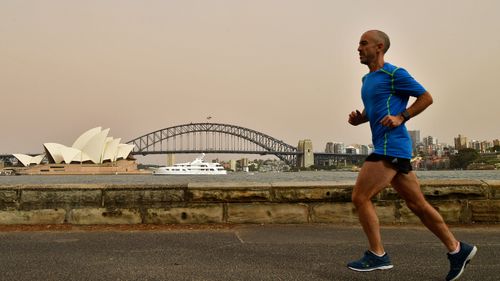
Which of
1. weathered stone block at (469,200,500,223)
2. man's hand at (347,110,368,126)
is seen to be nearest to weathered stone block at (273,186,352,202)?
weathered stone block at (469,200,500,223)

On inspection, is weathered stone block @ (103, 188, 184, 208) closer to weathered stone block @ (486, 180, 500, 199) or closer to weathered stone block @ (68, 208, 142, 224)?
weathered stone block @ (68, 208, 142, 224)

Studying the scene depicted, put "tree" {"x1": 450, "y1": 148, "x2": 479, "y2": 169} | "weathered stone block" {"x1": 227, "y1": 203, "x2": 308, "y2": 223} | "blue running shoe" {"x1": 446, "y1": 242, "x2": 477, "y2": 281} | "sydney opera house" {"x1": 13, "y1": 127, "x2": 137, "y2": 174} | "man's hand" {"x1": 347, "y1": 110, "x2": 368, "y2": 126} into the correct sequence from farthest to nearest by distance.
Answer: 1. "tree" {"x1": 450, "y1": 148, "x2": 479, "y2": 169}
2. "sydney opera house" {"x1": 13, "y1": 127, "x2": 137, "y2": 174}
3. "weathered stone block" {"x1": 227, "y1": 203, "x2": 308, "y2": 223}
4. "man's hand" {"x1": 347, "y1": 110, "x2": 368, "y2": 126}
5. "blue running shoe" {"x1": 446, "y1": 242, "x2": 477, "y2": 281}

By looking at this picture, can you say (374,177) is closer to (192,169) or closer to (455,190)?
(455,190)

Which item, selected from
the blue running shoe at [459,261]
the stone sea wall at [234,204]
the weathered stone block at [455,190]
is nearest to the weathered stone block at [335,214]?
the stone sea wall at [234,204]

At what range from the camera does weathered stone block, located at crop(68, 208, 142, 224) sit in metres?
→ 4.60

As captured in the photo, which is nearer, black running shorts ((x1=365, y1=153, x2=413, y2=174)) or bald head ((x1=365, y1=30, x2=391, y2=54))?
black running shorts ((x1=365, y1=153, x2=413, y2=174))

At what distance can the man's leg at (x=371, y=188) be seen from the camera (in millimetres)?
2525

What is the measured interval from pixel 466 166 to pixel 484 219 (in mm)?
96334

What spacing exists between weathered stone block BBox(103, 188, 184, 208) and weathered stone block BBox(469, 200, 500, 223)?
2.84 metres

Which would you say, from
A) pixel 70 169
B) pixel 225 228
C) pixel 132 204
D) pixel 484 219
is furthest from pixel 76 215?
pixel 70 169

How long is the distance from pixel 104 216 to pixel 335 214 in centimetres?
→ 223

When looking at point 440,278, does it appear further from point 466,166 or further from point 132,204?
point 466,166

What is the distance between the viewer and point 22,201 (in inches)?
185

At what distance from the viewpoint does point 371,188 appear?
256 centimetres
